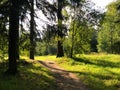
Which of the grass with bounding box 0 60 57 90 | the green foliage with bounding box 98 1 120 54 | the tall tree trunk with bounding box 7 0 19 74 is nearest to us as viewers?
the grass with bounding box 0 60 57 90

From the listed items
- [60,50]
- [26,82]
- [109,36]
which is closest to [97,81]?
[26,82]

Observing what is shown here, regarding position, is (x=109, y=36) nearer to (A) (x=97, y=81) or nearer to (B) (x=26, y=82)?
(A) (x=97, y=81)

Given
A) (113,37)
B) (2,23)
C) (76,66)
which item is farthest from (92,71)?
(113,37)

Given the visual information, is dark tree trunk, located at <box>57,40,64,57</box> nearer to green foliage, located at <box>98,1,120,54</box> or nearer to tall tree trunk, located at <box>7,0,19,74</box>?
tall tree trunk, located at <box>7,0,19,74</box>

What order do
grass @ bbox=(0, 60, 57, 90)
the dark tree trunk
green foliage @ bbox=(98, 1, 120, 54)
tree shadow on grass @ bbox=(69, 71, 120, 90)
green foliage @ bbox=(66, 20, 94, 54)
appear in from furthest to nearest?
1. green foliage @ bbox=(98, 1, 120, 54)
2. the dark tree trunk
3. green foliage @ bbox=(66, 20, 94, 54)
4. tree shadow on grass @ bbox=(69, 71, 120, 90)
5. grass @ bbox=(0, 60, 57, 90)

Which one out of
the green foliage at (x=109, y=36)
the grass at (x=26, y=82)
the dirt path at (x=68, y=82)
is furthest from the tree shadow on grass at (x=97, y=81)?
the green foliage at (x=109, y=36)

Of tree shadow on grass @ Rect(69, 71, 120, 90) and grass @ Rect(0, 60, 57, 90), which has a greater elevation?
grass @ Rect(0, 60, 57, 90)

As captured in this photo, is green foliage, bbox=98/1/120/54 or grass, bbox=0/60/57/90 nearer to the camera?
grass, bbox=0/60/57/90

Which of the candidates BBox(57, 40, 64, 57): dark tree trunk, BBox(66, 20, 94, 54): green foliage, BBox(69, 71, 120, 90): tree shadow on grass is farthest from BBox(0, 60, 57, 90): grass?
BBox(57, 40, 64, 57): dark tree trunk

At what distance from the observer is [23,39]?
17781 millimetres

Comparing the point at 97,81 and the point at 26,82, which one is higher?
the point at 26,82

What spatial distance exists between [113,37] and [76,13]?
37343 mm

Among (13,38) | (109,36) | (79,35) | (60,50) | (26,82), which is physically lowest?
(26,82)

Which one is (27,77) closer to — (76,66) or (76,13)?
(76,66)
